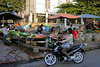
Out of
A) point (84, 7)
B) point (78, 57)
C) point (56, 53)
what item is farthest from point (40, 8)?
point (56, 53)

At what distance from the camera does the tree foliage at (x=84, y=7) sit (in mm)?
22906

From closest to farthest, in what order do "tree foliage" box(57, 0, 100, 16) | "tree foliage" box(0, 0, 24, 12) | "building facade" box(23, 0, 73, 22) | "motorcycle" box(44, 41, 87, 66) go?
"motorcycle" box(44, 41, 87, 66)
"tree foliage" box(57, 0, 100, 16)
"building facade" box(23, 0, 73, 22)
"tree foliage" box(0, 0, 24, 12)

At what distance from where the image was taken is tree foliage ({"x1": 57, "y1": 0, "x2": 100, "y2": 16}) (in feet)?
75.2

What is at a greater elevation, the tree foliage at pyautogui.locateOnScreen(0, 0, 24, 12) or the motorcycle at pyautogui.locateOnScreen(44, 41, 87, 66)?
the tree foliage at pyautogui.locateOnScreen(0, 0, 24, 12)

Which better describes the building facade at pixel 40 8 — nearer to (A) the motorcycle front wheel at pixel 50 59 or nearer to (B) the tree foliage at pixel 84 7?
(B) the tree foliage at pixel 84 7

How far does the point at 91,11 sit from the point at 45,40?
50.0ft

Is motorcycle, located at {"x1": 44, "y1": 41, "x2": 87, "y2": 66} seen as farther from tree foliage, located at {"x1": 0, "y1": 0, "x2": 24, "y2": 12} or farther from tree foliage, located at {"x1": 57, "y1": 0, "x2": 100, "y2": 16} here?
tree foliage, located at {"x1": 0, "y1": 0, "x2": 24, "y2": 12}

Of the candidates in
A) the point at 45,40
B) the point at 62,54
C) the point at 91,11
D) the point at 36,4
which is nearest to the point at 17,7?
the point at 36,4

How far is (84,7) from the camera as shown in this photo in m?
23.6

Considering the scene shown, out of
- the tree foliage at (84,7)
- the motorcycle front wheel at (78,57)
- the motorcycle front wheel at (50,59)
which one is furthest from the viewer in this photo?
the tree foliage at (84,7)

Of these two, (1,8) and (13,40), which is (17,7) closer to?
(1,8)

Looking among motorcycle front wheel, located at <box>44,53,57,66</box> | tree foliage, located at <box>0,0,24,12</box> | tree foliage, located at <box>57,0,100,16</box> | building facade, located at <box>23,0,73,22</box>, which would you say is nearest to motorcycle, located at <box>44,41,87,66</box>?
motorcycle front wheel, located at <box>44,53,57,66</box>

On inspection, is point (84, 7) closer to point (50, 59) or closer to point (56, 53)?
point (56, 53)

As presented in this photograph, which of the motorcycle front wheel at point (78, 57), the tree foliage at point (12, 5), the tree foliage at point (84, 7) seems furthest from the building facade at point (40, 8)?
the motorcycle front wheel at point (78, 57)
